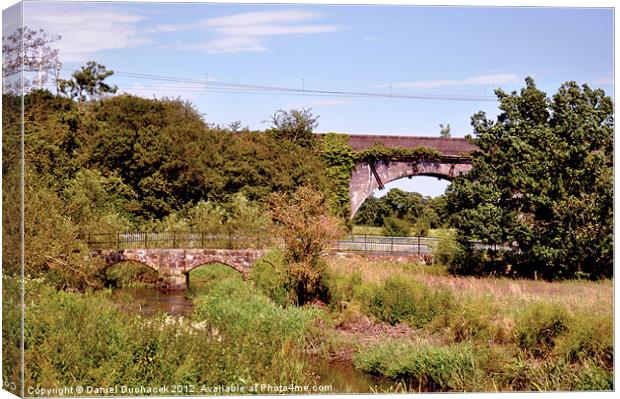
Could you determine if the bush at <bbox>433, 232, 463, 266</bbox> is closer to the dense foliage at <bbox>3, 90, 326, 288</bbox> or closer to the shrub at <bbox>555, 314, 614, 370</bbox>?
the dense foliage at <bbox>3, 90, 326, 288</bbox>

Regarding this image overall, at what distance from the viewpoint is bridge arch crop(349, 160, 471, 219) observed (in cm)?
2488

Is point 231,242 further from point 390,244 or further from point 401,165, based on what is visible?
point 401,165

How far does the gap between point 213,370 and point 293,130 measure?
10115 mm

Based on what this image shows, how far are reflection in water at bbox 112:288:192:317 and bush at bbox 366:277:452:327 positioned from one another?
367 centimetres

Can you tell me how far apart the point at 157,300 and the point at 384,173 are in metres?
9.82

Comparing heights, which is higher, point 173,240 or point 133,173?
point 133,173

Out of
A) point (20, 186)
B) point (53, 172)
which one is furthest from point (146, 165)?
point (20, 186)

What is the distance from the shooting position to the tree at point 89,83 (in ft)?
46.3

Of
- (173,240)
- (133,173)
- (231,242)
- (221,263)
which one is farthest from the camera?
(221,263)

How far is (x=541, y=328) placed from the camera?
526 inches

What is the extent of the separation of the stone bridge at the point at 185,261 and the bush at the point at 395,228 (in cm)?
657

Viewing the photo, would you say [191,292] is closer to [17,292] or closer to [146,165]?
[146,165]

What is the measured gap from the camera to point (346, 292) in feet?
57.4

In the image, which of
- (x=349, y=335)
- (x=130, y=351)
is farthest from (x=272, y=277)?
(x=130, y=351)
